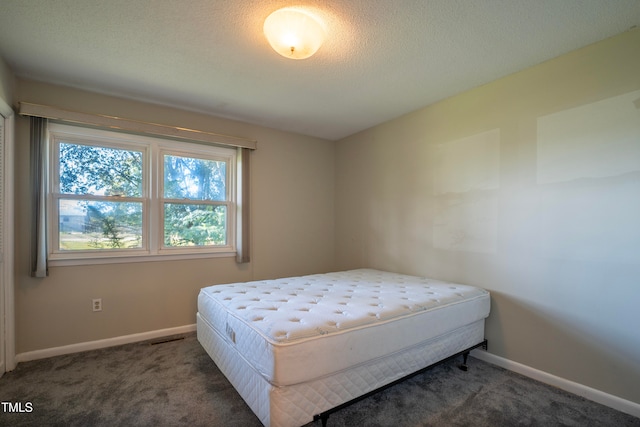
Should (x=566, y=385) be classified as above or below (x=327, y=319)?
below

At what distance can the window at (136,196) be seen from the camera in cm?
264

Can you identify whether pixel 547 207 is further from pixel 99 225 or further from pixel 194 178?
pixel 99 225

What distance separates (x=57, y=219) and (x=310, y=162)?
2.77 m

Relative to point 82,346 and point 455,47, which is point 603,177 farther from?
point 82,346

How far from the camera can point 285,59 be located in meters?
2.15

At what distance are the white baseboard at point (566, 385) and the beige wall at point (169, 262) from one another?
229cm

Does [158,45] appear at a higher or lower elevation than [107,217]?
higher

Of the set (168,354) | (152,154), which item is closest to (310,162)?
(152,154)

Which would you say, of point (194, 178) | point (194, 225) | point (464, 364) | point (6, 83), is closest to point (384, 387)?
point (464, 364)

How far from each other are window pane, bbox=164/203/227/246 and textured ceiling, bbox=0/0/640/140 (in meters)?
1.14

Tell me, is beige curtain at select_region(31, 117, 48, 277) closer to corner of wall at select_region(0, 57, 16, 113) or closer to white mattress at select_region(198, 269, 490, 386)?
corner of wall at select_region(0, 57, 16, 113)

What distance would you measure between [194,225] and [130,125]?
1172 mm

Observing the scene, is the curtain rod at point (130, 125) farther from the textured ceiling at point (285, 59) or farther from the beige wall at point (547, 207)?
the beige wall at point (547, 207)

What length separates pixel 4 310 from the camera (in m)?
2.22
